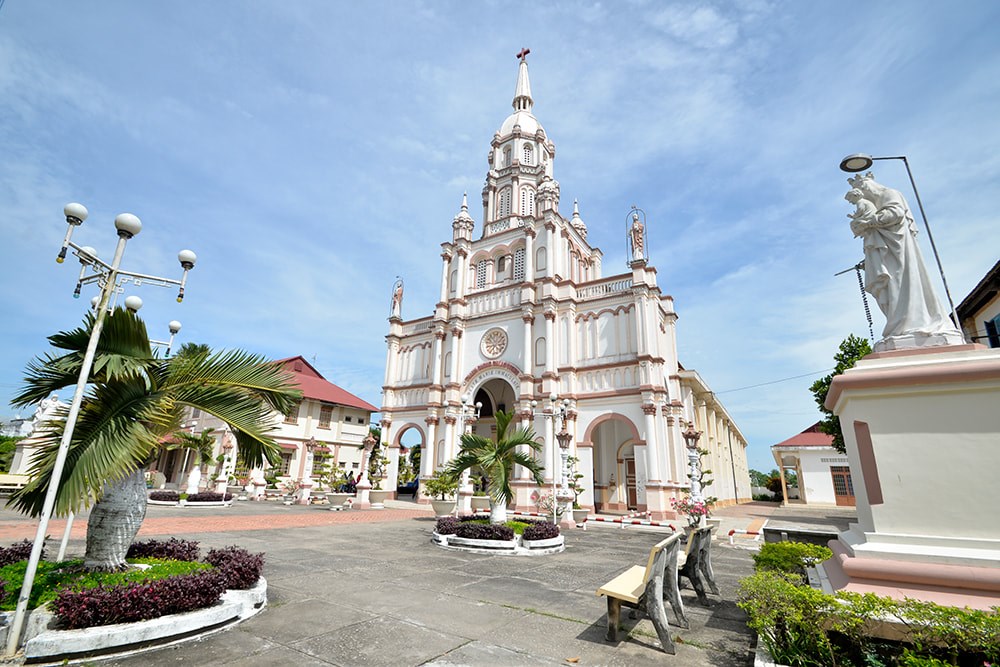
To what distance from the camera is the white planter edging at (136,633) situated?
3580 millimetres

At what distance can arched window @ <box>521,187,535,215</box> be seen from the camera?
106ft

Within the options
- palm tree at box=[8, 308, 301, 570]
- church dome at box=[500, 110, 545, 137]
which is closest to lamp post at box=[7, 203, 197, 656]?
palm tree at box=[8, 308, 301, 570]

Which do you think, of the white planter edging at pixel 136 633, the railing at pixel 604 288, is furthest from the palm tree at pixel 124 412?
the railing at pixel 604 288

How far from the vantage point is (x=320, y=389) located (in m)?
35.2

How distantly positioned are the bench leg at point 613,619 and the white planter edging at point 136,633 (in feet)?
12.0

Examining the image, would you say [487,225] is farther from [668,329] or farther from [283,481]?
[283,481]

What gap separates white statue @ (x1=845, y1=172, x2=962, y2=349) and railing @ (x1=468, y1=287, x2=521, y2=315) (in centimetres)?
2297

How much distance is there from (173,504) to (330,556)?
15.8 meters

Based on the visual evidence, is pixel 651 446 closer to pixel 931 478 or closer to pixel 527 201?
pixel 931 478

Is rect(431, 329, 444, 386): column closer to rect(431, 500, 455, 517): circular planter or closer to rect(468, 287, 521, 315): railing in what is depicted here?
rect(468, 287, 521, 315): railing

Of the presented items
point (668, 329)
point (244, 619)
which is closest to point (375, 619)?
point (244, 619)

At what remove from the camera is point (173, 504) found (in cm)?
1980

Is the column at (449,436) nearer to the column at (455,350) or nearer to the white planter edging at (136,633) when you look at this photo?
the column at (455,350)

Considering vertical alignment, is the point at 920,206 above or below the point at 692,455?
above
